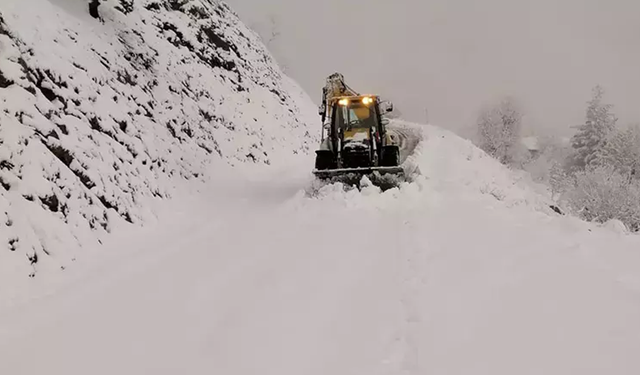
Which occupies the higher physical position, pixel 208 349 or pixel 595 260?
pixel 595 260

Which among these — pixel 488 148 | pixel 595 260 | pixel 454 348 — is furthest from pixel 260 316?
pixel 488 148

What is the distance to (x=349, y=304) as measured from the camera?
5523 mm

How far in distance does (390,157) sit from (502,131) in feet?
151

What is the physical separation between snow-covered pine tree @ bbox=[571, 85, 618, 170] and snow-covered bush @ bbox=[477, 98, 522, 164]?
939cm

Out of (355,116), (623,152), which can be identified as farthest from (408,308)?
(623,152)

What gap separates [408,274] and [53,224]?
5.23 metres

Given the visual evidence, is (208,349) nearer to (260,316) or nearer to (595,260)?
(260,316)

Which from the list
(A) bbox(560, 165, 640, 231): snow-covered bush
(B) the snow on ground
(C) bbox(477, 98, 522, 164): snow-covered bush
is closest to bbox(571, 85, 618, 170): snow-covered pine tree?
(C) bbox(477, 98, 522, 164): snow-covered bush

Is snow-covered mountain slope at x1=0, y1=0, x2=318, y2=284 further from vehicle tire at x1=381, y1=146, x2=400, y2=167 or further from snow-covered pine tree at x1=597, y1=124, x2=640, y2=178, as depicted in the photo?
snow-covered pine tree at x1=597, y1=124, x2=640, y2=178

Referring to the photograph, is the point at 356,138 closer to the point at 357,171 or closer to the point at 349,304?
the point at 357,171

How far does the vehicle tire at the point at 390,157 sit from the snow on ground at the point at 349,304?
3566mm

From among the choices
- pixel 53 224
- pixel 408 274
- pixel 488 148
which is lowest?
pixel 408 274

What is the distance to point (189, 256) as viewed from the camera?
804 cm

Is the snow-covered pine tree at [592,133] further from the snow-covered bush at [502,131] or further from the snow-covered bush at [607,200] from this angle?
the snow-covered bush at [607,200]
